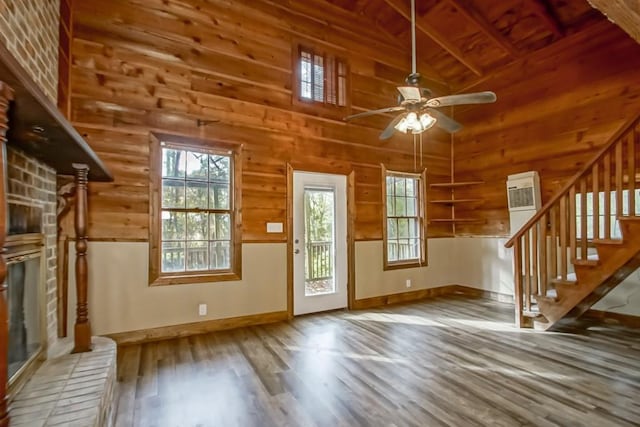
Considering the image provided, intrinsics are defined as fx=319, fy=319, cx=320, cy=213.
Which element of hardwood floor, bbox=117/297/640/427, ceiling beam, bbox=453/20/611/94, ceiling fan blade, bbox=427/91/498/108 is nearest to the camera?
hardwood floor, bbox=117/297/640/427

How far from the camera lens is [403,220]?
17.9 ft

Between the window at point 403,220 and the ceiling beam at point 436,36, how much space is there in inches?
76.2

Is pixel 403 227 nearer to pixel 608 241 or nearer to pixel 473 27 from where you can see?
pixel 608 241

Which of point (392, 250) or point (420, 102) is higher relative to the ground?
point (420, 102)

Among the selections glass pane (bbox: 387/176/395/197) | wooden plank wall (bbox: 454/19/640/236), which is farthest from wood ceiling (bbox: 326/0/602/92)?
glass pane (bbox: 387/176/395/197)

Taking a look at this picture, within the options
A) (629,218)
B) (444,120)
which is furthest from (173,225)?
(629,218)

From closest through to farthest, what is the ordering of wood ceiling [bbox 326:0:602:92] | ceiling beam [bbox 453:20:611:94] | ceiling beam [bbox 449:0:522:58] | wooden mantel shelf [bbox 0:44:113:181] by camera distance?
1. wooden mantel shelf [bbox 0:44:113:181]
2. ceiling beam [bbox 453:20:611:94]
3. wood ceiling [bbox 326:0:602:92]
4. ceiling beam [bbox 449:0:522:58]

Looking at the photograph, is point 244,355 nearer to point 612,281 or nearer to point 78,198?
point 78,198

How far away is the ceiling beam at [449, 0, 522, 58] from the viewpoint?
442 centimetres

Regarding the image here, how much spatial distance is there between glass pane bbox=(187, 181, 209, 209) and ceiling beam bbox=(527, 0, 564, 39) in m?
4.85

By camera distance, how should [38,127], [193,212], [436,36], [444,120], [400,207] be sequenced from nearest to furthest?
[38,127] < [444,120] < [193,212] < [436,36] < [400,207]

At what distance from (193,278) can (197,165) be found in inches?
53.2

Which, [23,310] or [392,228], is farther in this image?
[392,228]

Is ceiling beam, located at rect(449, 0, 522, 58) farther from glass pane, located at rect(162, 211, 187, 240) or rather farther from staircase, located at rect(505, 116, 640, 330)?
glass pane, located at rect(162, 211, 187, 240)
